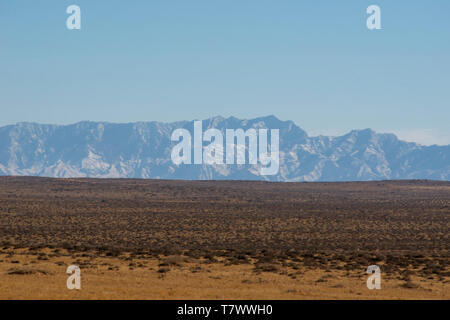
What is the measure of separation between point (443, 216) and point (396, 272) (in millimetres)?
47118

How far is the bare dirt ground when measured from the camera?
84.5 ft

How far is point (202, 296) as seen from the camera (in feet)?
76.4

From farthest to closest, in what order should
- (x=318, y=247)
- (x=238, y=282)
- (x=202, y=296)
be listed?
(x=318, y=247) → (x=238, y=282) → (x=202, y=296)

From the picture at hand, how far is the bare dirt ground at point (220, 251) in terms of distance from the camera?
1014 inches

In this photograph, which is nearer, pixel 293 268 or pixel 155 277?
pixel 155 277

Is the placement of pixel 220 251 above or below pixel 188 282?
below

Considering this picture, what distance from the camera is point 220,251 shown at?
135 ft

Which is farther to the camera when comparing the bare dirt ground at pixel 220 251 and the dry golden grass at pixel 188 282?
the bare dirt ground at pixel 220 251

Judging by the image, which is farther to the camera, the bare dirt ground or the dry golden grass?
the bare dirt ground

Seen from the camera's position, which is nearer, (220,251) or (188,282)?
(188,282)

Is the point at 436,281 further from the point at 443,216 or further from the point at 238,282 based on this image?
the point at 443,216
